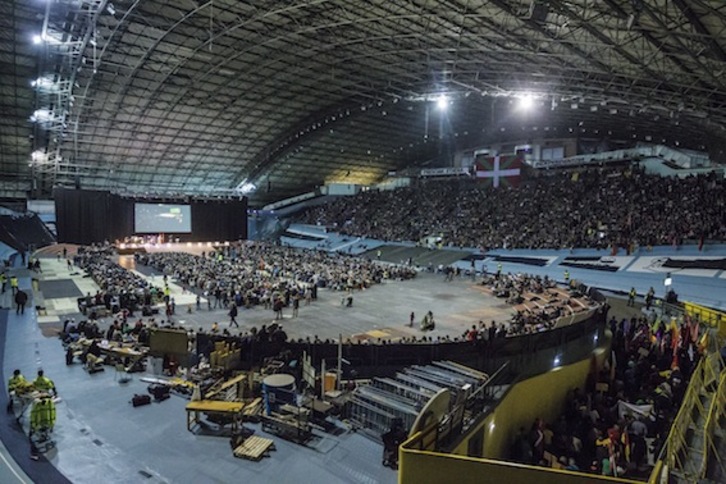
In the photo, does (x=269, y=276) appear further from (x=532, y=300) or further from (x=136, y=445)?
(x=136, y=445)

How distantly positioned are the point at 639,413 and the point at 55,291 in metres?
28.9

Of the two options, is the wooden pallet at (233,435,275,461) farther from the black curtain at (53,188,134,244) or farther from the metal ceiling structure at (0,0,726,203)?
the black curtain at (53,188,134,244)

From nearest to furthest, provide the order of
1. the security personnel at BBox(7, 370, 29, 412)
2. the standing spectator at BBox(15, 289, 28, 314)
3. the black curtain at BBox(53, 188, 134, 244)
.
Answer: the security personnel at BBox(7, 370, 29, 412) → the standing spectator at BBox(15, 289, 28, 314) → the black curtain at BBox(53, 188, 134, 244)

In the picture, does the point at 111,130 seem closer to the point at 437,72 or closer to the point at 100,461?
the point at 437,72

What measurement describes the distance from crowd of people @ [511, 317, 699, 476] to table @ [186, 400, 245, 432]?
6.57 metres

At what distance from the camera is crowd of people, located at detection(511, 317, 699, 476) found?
9766 mm

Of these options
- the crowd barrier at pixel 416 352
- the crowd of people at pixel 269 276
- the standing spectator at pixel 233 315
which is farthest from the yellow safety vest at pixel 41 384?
the crowd of people at pixel 269 276

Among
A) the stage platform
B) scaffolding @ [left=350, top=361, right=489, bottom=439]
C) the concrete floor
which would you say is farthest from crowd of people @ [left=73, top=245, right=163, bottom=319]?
scaffolding @ [left=350, top=361, right=489, bottom=439]

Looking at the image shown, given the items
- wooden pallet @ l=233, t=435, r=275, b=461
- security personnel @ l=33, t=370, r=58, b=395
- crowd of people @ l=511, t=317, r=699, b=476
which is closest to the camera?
wooden pallet @ l=233, t=435, r=275, b=461

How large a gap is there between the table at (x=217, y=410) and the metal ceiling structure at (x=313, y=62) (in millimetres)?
19760

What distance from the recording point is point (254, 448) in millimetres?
8906

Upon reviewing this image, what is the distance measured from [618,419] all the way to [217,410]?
9908 mm

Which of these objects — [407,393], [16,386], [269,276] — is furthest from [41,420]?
[269,276]

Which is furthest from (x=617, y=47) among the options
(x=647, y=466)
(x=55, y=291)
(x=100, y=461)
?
(x=55, y=291)
